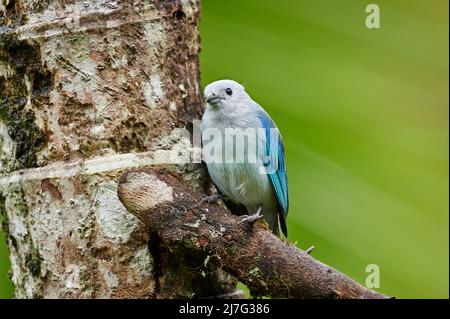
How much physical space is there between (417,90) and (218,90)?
1.06m

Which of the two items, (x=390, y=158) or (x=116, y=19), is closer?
(x=116, y=19)

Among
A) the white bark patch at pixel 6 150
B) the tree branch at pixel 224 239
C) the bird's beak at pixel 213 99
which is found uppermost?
the bird's beak at pixel 213 99

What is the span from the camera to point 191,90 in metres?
3.85

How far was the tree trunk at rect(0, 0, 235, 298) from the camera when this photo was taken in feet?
11.3

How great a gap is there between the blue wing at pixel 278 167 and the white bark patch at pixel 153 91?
2.45 feet

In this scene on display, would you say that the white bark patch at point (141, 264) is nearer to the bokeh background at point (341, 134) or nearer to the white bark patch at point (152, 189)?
the white bark patch at point (152, 189)

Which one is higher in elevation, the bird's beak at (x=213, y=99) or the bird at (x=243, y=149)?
the bird's beak at (x=213, y=99)

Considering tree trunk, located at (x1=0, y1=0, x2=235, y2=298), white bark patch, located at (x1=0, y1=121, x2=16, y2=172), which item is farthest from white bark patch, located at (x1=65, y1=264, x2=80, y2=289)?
white bark patch, located at (x1=0, y1=121, x2=16, y2=172)

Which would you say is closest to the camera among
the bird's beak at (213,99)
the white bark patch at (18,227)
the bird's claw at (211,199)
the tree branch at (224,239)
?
the tree branch at (224,239)

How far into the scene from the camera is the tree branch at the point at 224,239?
3.23 meters

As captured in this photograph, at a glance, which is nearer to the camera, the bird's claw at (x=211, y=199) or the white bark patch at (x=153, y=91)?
the bird's claw at (x=211, y=199)

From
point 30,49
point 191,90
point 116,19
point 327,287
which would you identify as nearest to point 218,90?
point 191,90

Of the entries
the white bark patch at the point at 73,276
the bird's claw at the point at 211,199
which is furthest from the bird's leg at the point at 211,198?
the white bark patch at the point at 73,276

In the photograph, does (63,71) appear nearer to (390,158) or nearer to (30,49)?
(30,49)
